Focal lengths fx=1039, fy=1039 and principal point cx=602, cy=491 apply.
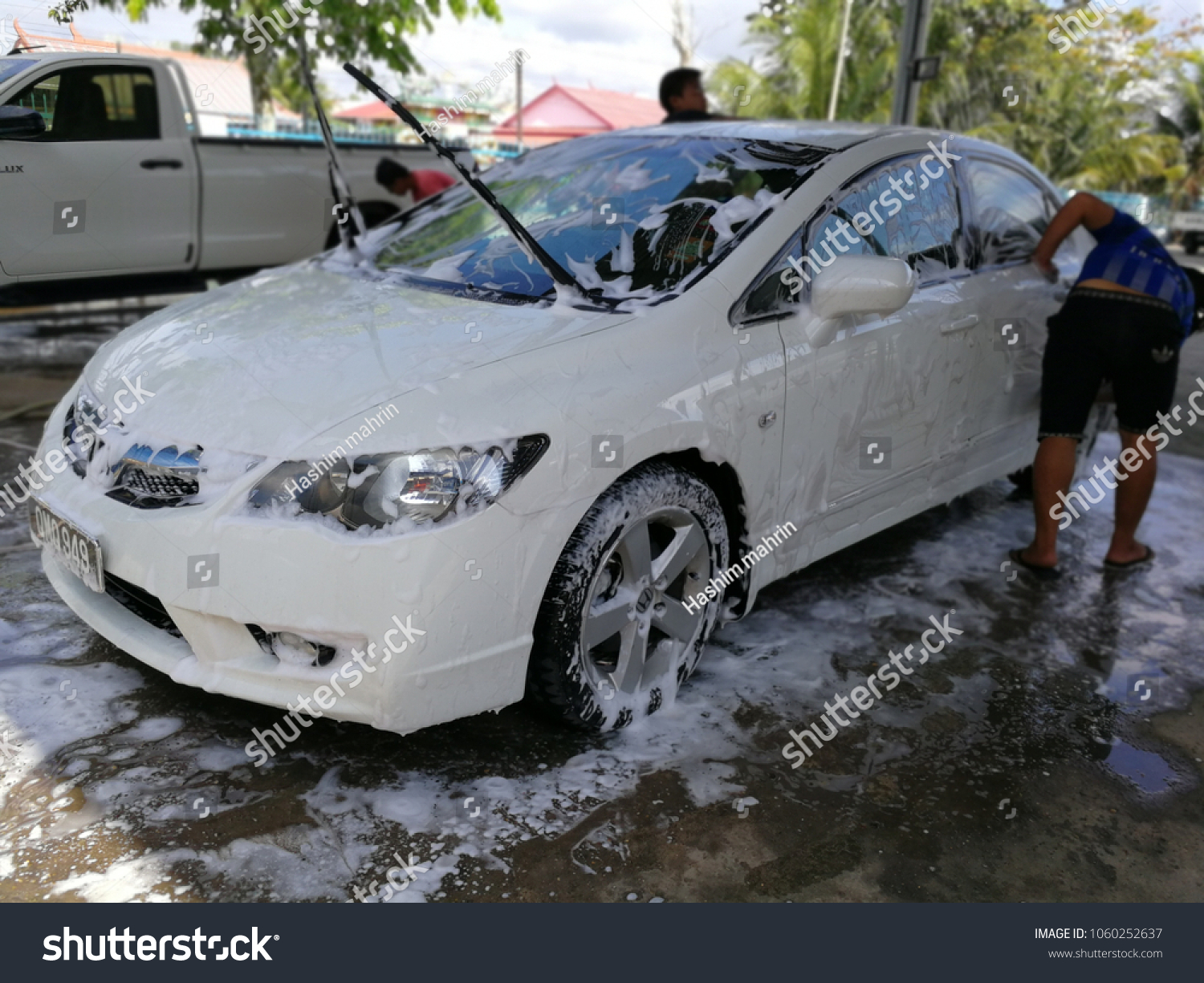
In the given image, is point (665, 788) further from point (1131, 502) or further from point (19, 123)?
point (19, 123)

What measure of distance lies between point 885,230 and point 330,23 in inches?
262

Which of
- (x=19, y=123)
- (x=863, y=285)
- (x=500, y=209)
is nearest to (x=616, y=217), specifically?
(x=500, y=209)

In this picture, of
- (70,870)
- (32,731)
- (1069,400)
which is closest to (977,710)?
(1069,400)

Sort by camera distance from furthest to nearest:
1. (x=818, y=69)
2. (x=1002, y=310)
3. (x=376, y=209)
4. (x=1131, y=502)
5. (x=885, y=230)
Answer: (x=818, y=69) < (x=376, y=209) < (x=1131, y=502) < (x=1002, y=310) < (x=885, y=230)

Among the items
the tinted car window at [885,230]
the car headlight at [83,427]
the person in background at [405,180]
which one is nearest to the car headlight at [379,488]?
the car headlight at [83,427]

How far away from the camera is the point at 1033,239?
13.7 ft

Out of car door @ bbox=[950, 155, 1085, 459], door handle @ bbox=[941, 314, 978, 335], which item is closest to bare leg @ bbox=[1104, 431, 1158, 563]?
car door @ bbox=[950, 155, 1085, 459]

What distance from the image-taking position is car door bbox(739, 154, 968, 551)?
2896mm

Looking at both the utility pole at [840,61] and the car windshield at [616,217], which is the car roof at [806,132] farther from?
the utility pole at [840,61]

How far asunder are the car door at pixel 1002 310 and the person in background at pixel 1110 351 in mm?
91

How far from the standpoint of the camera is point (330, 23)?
27.5ft

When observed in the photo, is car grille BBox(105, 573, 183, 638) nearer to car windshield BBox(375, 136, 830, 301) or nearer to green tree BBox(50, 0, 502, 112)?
car windshield BBox(375, 136, 830, 301)

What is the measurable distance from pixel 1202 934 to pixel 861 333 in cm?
174

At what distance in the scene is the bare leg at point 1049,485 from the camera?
4.01 m
